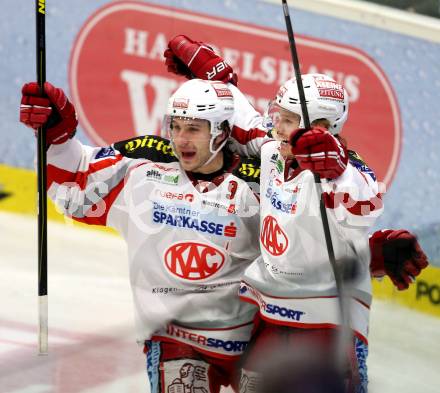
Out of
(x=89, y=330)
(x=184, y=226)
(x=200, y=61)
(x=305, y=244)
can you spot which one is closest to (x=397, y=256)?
(x=305, y=244)

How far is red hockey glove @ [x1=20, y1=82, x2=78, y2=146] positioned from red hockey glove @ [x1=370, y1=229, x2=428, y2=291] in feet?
2.79

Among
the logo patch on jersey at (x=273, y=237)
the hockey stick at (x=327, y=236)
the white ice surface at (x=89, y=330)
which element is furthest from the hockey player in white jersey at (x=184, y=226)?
the white ice surface at (x=89, y=330)

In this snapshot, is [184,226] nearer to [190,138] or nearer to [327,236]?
[190,138]

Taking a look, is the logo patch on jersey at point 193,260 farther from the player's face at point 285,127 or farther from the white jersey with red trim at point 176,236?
the player's face at point 285,127

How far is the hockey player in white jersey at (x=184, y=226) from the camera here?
2.55 meters

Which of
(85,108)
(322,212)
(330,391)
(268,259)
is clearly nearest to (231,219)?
(268,259)

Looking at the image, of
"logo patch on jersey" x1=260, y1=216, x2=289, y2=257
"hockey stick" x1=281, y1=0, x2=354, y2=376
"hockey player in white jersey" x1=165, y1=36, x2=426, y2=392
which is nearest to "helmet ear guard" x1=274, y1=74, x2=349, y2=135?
"hockey player in white jersey" x1=165, y1=36, x2=426, y2=392

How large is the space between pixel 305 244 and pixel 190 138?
40 centimetres

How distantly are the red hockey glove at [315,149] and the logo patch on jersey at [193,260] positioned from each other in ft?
1.58

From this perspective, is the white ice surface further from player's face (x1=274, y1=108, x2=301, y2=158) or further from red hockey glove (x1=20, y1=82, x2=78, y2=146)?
player's face (x1=274, y1=108, x2=301, y2=158)

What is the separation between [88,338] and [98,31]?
70.3 inches

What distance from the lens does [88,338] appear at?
145 inches

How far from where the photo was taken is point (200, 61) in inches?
111

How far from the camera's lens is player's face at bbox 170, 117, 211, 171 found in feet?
8.29
